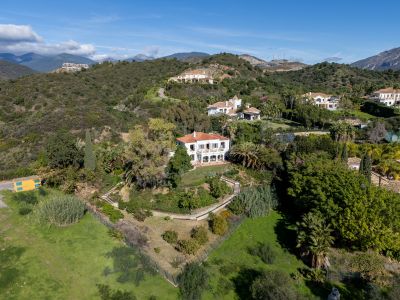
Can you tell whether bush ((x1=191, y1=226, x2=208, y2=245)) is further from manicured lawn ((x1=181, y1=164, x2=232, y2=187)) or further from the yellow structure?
the yellow structure

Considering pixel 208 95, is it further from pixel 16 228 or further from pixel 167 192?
pixel 16 228

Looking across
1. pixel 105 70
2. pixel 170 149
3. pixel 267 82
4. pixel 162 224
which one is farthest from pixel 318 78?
pixel 162 224

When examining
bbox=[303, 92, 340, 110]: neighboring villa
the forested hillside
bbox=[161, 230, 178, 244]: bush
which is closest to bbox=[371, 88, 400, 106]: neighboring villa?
the forested hillside

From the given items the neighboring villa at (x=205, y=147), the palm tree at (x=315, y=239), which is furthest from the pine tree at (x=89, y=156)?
the palm tree at (x=315, y=239)

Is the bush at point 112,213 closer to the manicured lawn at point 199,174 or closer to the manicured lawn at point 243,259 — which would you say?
the manicured lawn at point 199,174

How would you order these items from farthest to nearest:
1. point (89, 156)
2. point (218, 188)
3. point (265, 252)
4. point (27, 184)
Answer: point (89, 156), point (27, 184), point (218, 188), point (265, 252)

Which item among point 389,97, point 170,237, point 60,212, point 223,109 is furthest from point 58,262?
point 389,97

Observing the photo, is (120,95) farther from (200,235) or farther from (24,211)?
(200,235)
